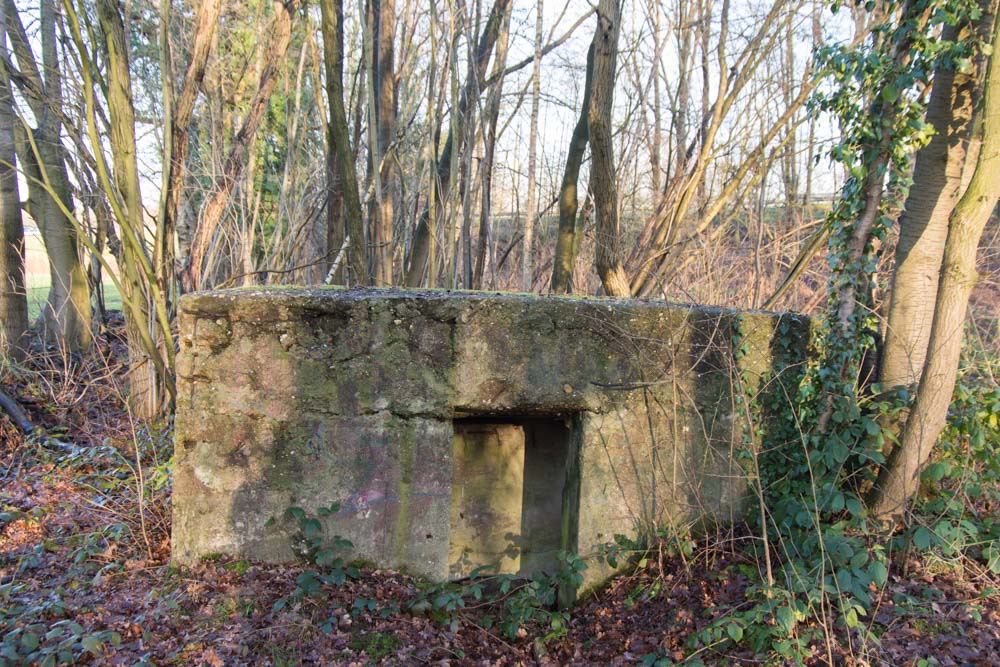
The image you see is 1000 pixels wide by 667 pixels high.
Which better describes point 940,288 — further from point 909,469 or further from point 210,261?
point 210,261

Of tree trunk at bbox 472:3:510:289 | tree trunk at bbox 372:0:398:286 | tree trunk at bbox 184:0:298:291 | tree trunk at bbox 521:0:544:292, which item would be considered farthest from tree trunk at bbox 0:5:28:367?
tree trunk at bbox 521:0:544:292

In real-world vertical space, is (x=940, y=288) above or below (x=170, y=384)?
above

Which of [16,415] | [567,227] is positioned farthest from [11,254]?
[567,227]

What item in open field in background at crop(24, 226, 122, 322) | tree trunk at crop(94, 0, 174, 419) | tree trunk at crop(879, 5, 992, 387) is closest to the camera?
tree trunk at crop(879, 5, 992, 387)

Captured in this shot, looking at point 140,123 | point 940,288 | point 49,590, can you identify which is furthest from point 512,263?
point 49,590

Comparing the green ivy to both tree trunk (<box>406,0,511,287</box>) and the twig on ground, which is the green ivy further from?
the twig on ground

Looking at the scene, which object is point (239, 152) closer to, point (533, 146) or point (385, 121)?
point (385, 121)

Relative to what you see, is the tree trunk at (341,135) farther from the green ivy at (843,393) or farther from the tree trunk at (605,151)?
the green ivy at (843,393)

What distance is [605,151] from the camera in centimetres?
529

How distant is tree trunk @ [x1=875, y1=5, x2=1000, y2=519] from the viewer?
3.23 m

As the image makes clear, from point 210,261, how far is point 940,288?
5568mm

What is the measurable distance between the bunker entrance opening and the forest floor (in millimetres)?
402

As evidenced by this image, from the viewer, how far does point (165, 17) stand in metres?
4.93

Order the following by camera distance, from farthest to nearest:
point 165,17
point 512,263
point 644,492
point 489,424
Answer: point 512,263, point 165,17, point 489,424, point 644,492
